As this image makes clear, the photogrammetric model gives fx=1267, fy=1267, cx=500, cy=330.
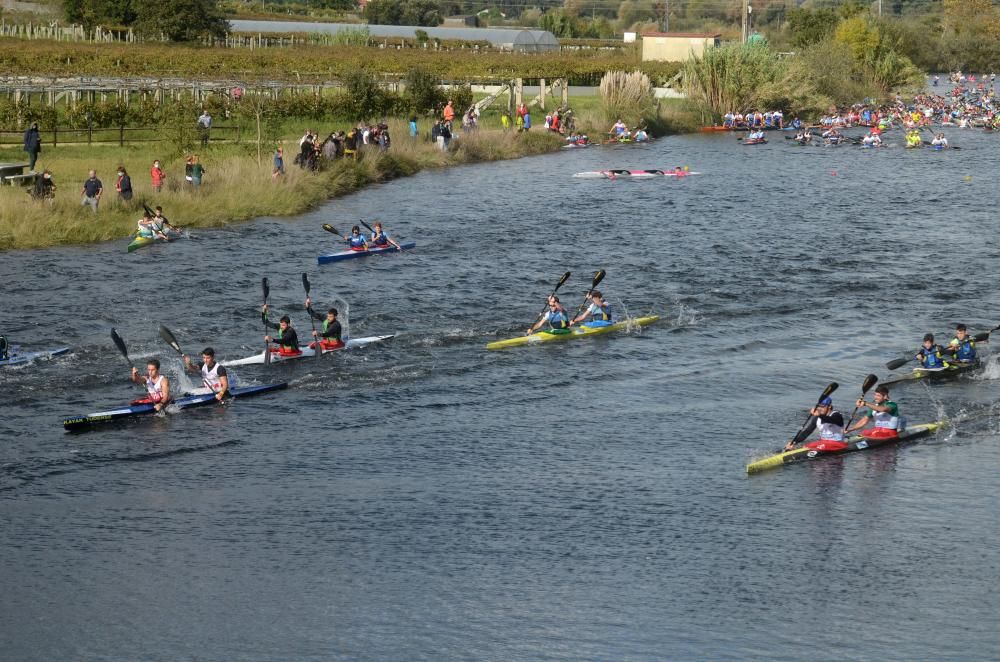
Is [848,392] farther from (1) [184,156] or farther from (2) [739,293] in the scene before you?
(1) [184,156]

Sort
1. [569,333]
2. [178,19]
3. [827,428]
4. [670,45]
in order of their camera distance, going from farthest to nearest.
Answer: [670,45] → [178,19] → [569,333] → [827,428]

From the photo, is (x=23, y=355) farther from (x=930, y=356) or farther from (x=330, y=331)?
(x=930, y=356)

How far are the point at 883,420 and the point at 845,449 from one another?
1.08 m

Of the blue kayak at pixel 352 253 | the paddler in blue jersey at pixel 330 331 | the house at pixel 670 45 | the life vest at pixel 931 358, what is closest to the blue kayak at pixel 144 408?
the paddler in blue jersey at pixel 330 331

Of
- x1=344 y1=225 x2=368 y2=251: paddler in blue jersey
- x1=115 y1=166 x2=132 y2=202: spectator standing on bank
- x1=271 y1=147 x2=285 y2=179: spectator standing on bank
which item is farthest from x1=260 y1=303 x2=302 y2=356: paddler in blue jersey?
x1=271 y1=147 x2=285 y2=179: spectator standing on bank

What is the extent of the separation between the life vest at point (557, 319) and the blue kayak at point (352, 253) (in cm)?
1026

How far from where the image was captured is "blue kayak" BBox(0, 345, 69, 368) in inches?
1065

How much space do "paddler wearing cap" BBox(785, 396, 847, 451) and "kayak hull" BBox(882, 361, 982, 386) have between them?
447cm

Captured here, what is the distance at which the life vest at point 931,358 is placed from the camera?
92.5 ft

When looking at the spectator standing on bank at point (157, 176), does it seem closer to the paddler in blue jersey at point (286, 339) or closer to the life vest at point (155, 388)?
the paddler in blue jersey at point (286, 339)

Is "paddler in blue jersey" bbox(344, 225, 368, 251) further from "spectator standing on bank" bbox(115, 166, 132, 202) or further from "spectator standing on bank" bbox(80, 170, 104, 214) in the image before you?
"spectator standing on bank" bbox(80, 170, 104, 214)

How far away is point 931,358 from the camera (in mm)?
28266

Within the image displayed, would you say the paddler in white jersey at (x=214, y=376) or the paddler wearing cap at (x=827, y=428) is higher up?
the paddler in white jersey at (x=214, y=376)

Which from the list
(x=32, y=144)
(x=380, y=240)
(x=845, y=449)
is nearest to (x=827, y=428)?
(x=845, y=449)
